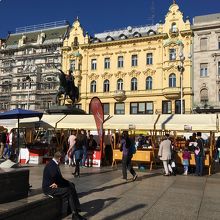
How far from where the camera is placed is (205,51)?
42969 mm

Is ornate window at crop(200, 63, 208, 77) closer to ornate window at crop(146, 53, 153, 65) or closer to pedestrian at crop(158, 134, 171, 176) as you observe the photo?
ornate window at crop(146, 53, 153, 65)

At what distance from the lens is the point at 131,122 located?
16609mm

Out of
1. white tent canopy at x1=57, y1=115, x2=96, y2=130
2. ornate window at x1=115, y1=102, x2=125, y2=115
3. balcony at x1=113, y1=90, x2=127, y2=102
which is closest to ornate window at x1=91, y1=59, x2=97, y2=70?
balcony at x1=113, y1=90, x2=127, y2=102

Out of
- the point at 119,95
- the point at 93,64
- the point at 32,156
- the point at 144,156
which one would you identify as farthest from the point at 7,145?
the point at 93,64

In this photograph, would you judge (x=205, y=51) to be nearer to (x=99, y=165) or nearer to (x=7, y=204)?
(x=99, y=165)

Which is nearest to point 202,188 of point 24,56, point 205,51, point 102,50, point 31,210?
point 31,210

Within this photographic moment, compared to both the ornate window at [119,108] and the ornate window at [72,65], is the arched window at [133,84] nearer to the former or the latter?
the ornate window at [119,108]

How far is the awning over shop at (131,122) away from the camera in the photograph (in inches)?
634

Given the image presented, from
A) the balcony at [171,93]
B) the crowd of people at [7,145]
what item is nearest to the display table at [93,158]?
the crowd of people at [7,145]

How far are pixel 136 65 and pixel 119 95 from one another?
511 centimetres

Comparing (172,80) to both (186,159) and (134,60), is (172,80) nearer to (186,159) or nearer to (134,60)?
(134,60)

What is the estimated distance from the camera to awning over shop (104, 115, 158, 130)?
634 inches

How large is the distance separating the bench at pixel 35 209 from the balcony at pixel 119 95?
40472 millimetres

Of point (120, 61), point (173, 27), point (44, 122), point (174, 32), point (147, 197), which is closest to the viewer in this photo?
point (147, 197)
